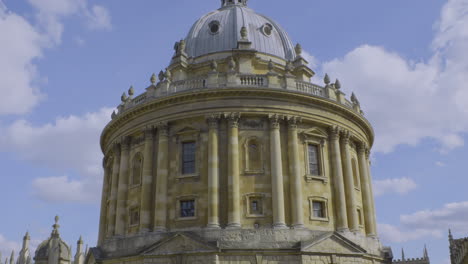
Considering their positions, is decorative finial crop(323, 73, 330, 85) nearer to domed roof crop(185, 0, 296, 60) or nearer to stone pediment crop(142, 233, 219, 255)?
domed roof crop(185, 0, 296, 60)

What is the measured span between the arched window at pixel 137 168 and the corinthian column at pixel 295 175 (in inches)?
426

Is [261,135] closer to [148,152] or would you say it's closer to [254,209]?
[254,209]

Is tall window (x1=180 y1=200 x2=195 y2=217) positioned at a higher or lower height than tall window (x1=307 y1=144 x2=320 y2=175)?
lower

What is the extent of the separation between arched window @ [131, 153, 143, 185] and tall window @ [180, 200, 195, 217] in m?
4.82

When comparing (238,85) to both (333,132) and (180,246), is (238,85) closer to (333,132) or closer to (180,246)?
(333,132)

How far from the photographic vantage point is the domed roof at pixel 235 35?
39.9 metres

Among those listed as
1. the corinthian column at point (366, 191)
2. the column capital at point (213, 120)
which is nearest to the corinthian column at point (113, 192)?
the column capital at point (213, 120)

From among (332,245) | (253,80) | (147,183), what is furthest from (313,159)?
(147,183)

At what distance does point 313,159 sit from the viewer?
3219 cm

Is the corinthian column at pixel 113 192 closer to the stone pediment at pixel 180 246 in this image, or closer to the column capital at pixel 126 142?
the column capital at pixel 126 142

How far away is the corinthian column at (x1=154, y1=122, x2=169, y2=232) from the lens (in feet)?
97.7

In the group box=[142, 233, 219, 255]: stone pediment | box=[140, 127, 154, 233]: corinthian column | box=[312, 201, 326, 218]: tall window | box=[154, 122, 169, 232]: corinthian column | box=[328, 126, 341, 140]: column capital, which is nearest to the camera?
box=[142, 233, 219, 255]: stone pediment

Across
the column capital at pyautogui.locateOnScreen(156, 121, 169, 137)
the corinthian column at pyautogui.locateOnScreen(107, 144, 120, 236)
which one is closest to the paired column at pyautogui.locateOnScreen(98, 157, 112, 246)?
the corinthian column at pyautogui.locateOnScreen(107, 144, 120, 236)

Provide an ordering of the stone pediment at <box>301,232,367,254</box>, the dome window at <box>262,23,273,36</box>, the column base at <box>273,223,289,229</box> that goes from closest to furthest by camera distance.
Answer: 1. the stone pediment at <box>301,232,367,254</box>
2. the column base at <box>273,223,289,229</box>
3. the dome window at <box>262,23,273,36</box>
